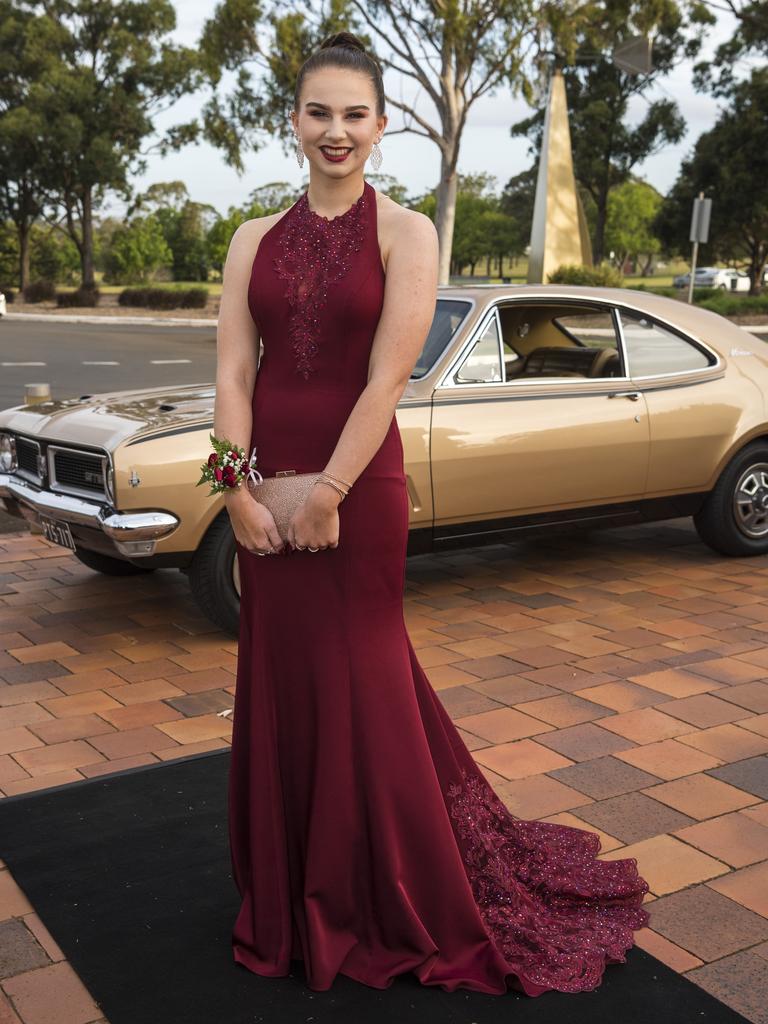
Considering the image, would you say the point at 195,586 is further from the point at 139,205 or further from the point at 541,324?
the point at 139,205

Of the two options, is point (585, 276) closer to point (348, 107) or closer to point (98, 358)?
point (98, 358)

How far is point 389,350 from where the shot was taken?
8.37ft

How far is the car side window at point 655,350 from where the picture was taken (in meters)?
6.49

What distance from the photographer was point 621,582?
6527mm

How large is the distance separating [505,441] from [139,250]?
173ft

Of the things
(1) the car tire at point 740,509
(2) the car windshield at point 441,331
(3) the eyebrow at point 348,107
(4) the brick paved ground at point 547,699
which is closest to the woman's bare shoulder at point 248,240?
(3) the eyebrow at point 348,107

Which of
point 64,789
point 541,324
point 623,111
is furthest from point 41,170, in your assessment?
point 64,789

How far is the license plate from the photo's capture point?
5246 millimetres

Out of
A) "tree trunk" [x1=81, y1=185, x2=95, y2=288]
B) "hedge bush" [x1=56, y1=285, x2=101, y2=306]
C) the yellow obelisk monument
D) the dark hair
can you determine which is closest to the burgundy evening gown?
the dark hair

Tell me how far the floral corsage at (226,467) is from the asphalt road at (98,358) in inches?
406

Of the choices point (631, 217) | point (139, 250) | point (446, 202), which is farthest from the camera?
point (631, 217)

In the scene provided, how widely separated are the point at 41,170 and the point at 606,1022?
44.2m

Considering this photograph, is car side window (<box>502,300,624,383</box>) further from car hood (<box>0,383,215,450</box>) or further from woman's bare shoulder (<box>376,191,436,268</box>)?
woman's bare shoulder (<box>376,191,436,268</box>)

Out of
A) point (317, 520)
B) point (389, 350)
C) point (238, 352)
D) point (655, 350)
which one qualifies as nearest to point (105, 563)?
point (655, 350)
